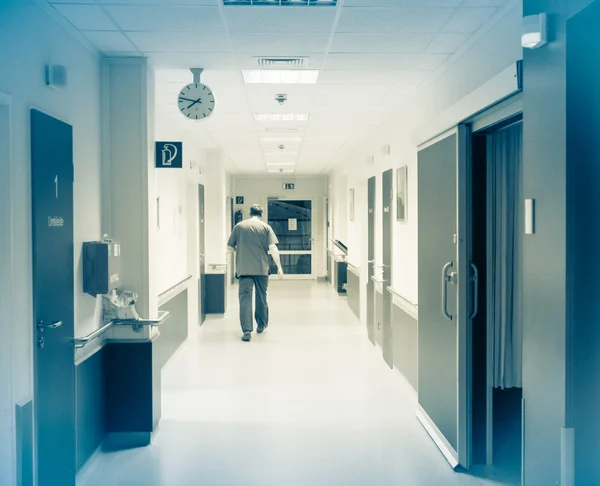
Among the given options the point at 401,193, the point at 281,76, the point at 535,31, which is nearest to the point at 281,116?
the point at 281,76

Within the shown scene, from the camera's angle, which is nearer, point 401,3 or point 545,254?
point 545,254

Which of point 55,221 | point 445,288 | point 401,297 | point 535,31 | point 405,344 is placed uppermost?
point 535,31

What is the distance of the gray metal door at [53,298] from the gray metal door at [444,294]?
233cm

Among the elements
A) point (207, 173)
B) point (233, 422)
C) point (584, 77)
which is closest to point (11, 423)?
point (233, 422)

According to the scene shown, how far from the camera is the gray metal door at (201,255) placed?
25.8ft

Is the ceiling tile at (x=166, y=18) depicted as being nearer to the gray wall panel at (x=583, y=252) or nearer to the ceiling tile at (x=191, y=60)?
the ceiling tile at (x=191, y=60)

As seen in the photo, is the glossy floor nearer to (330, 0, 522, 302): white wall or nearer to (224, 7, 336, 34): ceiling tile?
(330, 0, 522, 302): white wall

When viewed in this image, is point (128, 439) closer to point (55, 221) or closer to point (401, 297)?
point (55, 221)

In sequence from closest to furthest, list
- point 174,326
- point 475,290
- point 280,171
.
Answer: point 475,290, point 174,326, point 280,171

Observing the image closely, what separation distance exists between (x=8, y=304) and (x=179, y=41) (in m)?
1.95

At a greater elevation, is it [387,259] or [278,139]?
[278,139]

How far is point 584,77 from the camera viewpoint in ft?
6.15

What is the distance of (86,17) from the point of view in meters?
2.91

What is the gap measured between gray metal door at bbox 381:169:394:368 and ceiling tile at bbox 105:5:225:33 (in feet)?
10.3
